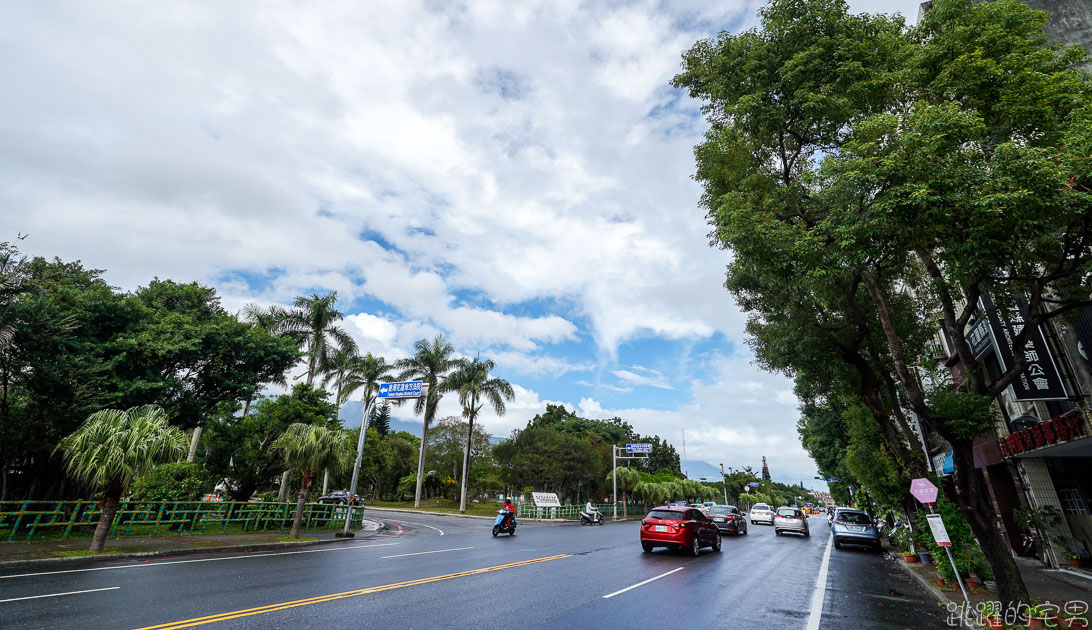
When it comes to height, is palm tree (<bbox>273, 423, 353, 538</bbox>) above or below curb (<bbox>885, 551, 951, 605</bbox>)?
above

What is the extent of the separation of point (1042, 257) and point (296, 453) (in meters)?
23.2

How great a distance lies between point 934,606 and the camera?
952 cm

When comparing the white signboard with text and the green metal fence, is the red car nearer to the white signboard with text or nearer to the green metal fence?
the green metal fence

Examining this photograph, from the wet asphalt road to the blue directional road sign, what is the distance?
899cm

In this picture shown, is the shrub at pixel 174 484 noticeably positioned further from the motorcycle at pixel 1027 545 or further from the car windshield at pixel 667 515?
the motorcycle at pixel 1027 545

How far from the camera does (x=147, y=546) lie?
13531 millimetres

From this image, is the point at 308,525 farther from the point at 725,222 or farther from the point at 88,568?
the point at 725,222

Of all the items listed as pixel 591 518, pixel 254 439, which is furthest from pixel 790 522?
pixel 254 439

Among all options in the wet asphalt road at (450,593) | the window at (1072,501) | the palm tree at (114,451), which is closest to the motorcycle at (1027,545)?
the window at (1072,501)

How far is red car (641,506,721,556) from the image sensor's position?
50.8ft

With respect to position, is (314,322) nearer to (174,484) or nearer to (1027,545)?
(174,484)

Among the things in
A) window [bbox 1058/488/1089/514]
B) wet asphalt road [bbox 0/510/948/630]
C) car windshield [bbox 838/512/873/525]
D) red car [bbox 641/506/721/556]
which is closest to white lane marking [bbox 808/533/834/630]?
wet asphalt road [bbox 0/510/948/630]

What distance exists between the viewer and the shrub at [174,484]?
1983cm

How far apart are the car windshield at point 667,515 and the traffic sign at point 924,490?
724 centimetres
